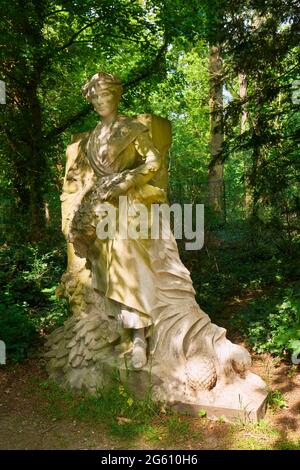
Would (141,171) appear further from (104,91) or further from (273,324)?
(273,324)

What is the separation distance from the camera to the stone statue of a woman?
3.76 metres

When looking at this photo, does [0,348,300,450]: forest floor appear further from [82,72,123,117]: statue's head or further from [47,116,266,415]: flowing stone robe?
[82,72,123,117]: statue's head

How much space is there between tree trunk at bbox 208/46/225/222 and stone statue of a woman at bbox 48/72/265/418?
2.70 metres

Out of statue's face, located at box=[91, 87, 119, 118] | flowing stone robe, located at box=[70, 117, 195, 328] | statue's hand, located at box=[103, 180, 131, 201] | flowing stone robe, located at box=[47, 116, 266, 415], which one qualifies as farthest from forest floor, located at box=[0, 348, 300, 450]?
statue's face, located at box=[91, 87, 119, 118]

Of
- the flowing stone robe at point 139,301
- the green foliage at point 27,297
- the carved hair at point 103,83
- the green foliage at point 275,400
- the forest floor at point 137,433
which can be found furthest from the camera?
the green foliage at point 27,297

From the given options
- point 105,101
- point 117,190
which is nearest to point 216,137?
point 105,101

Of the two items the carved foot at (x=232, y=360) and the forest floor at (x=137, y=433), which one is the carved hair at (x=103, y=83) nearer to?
the carved foot at (x=232, y=360)

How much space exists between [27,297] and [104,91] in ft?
11.3

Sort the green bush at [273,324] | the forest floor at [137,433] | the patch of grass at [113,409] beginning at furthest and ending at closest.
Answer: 1. the green bush at [273,324]
2. the patch of grass at [113,409]
3. the forest floor at [137,433]

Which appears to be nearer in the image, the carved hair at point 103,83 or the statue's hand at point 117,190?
the statue's hand at point 117,190

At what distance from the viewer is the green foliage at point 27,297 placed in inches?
202

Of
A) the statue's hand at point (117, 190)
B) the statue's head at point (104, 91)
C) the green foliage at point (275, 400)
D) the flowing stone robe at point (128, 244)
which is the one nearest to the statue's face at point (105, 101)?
the statue's head at point (104, 91)

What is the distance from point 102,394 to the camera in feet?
12.8

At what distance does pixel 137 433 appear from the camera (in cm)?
351
